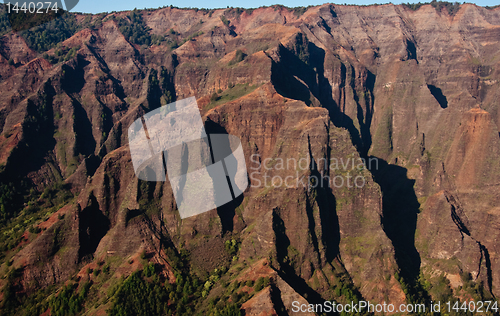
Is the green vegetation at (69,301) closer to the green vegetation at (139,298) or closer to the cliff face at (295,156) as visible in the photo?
the cliff face at (295,156)

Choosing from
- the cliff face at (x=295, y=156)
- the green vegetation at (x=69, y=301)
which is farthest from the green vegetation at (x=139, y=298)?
the green vegetation at (x=69, y=301)

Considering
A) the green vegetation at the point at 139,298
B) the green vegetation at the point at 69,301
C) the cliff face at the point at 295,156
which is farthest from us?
the cliff face at the point at 295,156

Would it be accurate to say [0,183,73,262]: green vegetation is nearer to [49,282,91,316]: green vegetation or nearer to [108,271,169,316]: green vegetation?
[49,282,91,316]: green vegetation

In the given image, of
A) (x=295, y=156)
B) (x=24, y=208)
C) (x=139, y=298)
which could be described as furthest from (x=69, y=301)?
(x=295, y=156)

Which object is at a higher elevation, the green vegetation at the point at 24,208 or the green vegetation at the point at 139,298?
the green vegetation at the point at 24,208

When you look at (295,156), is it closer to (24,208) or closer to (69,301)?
(69,301)

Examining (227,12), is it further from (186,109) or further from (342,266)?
(342,266)

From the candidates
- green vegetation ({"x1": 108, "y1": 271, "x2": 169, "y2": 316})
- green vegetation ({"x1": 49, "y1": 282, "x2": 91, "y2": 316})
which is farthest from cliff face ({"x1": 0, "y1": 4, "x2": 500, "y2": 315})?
green vegetation ({"x1": 49, "y1": 282, "x2": 91, "y2": 316})

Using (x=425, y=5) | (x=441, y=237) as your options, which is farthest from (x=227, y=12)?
(x=441, y=237)
